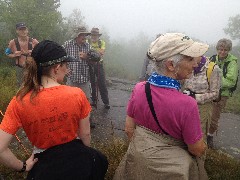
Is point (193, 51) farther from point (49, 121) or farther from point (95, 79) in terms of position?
point (95, 79)

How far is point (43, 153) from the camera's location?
214 centimetres

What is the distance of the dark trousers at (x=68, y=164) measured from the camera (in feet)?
6.65

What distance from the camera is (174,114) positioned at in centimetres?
196

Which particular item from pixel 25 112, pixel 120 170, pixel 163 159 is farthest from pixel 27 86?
pixel 163 159

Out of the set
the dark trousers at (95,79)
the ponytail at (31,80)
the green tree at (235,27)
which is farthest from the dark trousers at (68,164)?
the green tree at (235,27)

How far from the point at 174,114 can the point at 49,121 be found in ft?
3.01

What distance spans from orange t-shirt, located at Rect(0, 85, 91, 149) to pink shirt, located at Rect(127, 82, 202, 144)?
55 centimetres

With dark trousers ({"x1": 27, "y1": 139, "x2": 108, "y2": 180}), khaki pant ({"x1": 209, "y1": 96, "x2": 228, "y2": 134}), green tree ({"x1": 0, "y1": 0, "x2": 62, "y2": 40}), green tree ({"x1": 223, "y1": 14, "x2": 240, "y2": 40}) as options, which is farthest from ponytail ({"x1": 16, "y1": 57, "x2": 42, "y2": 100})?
green tree ({"x1": 223, "y1": 14, "x2": 240, "y2": 40})

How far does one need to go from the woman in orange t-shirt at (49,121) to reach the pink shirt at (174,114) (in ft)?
1.75

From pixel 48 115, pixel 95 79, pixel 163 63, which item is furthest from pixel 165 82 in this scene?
pixel 95 79

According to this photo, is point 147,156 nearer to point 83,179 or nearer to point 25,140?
point 83,179

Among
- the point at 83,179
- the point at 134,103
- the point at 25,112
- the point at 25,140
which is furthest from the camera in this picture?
→ the point at 25,140

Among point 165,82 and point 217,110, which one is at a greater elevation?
point 165,82

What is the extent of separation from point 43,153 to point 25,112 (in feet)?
1.28
